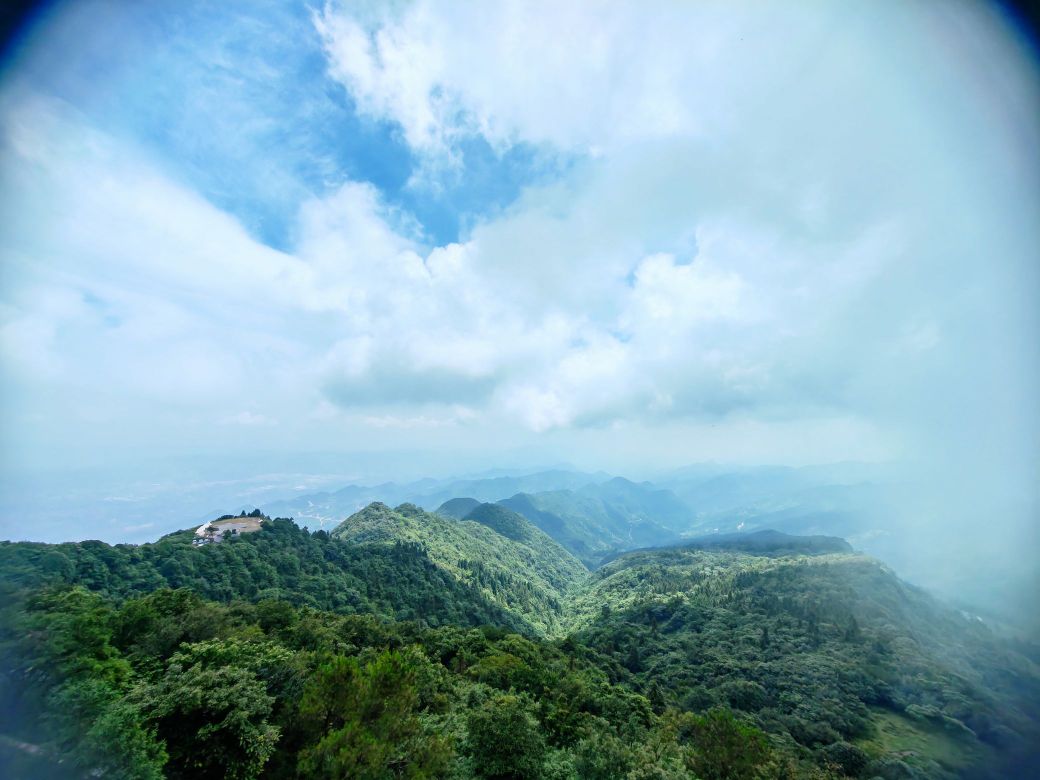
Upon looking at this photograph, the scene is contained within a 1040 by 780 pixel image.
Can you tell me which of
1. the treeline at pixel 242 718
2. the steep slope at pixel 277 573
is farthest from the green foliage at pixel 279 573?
the treeline at pixel 242 718

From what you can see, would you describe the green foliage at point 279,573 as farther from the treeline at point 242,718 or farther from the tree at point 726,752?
the tree at point 726,752

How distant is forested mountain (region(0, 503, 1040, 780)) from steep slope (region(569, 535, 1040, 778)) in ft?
1.82

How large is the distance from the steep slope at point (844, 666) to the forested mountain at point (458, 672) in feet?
1.82

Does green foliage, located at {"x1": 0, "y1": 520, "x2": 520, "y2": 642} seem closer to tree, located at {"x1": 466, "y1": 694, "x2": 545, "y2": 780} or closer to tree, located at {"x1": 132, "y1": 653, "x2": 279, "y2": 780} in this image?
tree, located at {"x1": 132, "y1": 653, "x2": 279, "y2": 780}

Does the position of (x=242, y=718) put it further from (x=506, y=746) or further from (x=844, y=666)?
(x=844, y=666)

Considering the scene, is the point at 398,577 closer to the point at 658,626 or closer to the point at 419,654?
the point at 658,626

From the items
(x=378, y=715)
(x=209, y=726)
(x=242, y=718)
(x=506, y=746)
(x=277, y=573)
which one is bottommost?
(x=277, y=573)

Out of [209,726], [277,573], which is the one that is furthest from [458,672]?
[277,573]

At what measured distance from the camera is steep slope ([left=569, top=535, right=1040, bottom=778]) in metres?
67.1

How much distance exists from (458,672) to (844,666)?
301ft

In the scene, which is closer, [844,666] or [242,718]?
[242,718]

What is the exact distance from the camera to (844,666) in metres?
91.9

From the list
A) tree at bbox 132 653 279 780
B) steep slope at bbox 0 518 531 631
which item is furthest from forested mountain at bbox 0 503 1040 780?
steep slope at bbox 0 518 531 631

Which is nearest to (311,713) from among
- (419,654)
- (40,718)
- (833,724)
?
(40,718)
